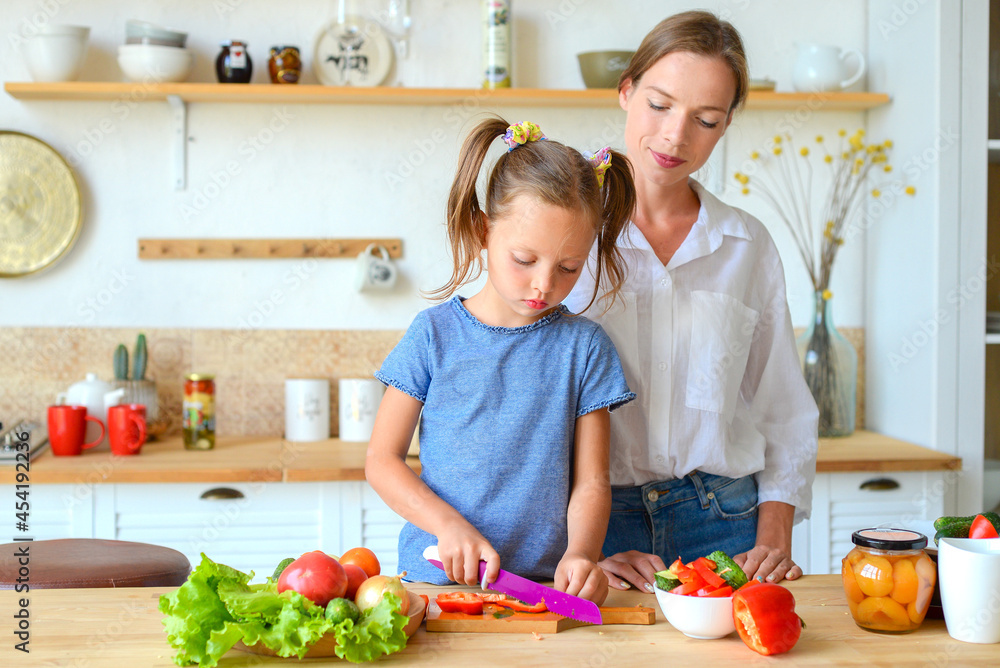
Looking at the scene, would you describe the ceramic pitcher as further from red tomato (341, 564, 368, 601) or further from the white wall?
red tomato (341, 564, 368, 601)

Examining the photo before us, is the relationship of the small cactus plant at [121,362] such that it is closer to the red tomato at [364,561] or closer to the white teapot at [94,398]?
the white teapot at [94,398]

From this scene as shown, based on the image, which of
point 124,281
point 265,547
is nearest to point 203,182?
point 124,281

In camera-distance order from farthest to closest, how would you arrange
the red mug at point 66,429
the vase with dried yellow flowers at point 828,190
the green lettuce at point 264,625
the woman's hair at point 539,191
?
the vase with dried yellow flowers at point 828,190 < the red mug at point 66,429 < the woman's hair at point 539,191 < the green lettuce at point 264,625

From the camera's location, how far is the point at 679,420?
1249 millimetres

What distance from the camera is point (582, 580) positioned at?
3.19 ft

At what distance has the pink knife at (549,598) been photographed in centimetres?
91

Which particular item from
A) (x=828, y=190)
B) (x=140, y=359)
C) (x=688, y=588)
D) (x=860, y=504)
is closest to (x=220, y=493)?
(x=140, y=359)

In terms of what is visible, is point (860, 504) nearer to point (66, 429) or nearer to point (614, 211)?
point (614, 211)

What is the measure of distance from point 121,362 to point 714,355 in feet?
5.73

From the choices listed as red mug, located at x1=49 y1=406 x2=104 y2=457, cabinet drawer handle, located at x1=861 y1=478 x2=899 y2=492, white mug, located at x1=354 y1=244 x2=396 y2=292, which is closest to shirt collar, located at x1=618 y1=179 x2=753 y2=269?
cabinet drawer handle, located at x1=861 y1=478 x2=899 y2=492

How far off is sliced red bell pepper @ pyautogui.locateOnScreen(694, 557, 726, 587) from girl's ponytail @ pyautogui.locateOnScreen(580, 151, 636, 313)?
417mm

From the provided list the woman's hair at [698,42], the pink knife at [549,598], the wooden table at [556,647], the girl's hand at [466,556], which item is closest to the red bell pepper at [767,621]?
the wooden table at [556,647]

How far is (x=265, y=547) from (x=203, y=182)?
105cm

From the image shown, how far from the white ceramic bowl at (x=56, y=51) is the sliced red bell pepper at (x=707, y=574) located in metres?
2.16
